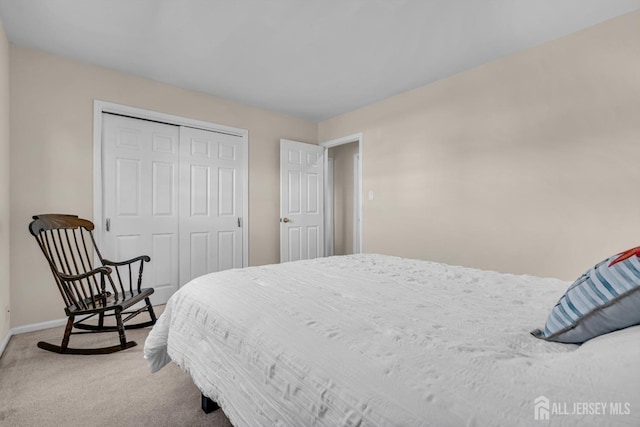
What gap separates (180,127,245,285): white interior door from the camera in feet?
11.9

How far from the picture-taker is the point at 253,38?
2535 mm

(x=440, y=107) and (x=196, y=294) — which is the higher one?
(x=440, y=107)

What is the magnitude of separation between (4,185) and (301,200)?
10.2ft

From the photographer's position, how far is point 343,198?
225 inches

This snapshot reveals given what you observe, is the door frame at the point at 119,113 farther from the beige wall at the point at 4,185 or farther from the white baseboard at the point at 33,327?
the white baseboard at the point at 33,327

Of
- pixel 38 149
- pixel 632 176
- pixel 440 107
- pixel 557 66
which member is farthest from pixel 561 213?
pixel 38 149

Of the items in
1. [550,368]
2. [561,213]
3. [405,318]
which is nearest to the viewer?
[550,368]

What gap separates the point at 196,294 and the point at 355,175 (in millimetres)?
4373

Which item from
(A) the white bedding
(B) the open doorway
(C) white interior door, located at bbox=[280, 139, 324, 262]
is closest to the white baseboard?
(A) the white bedding

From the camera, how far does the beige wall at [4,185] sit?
2.31m

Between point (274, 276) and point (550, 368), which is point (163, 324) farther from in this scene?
point (550, 368)

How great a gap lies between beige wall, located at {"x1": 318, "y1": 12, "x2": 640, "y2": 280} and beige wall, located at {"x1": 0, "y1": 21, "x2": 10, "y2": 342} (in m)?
3.64

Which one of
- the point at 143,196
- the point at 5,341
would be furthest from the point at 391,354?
the point at 143,196

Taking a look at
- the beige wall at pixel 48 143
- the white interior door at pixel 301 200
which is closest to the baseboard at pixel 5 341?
the beige wall at pixel 48 143
